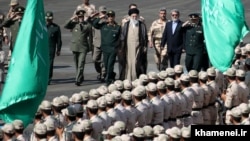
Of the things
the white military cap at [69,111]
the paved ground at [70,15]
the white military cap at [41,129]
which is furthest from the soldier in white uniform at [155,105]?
the paved ground at [70,15]

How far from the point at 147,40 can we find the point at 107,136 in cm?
1029

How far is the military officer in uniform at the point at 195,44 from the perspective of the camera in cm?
2758

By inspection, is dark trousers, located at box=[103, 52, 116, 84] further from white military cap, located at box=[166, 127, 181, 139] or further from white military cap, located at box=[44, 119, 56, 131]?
white military cap, located at box=[166, 127, 181, 139]

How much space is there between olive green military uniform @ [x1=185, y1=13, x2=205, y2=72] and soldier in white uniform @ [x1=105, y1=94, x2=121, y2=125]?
8.23m

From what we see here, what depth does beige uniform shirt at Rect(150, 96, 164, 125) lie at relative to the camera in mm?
20331

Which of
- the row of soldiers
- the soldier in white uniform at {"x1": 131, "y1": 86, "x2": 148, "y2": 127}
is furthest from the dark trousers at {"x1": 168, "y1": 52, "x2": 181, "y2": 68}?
the soldier in white uniform at {"x1": 131, "y1": 86, "x2": 148, "y2": 127}

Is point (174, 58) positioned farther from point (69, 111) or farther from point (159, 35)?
point (69, 111)

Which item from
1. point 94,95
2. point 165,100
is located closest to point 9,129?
point 94,95

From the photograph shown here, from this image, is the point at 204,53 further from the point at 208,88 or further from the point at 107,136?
the point at 107,136

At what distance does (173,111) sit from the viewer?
68.9 feet

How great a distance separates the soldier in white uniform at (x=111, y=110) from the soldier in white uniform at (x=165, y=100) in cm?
145

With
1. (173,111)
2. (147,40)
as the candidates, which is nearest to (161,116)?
(173,111)

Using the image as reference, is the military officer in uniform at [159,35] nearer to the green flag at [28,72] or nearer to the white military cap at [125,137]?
the green flag at [28,72]

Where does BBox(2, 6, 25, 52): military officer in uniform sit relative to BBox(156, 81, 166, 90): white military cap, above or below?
above
